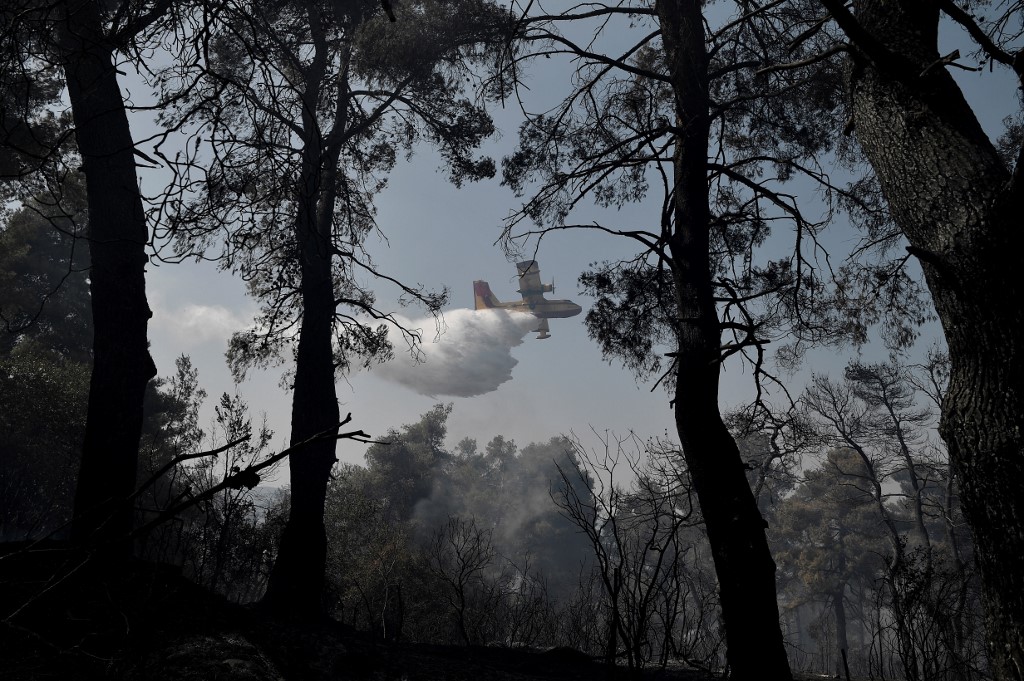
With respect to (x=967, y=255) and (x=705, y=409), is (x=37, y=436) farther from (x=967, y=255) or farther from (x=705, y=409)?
(x=967, y=255)

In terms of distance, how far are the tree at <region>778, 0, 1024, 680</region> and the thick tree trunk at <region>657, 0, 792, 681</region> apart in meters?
1.48

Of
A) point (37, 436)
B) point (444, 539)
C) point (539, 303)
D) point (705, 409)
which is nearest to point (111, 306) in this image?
point (705, 409)

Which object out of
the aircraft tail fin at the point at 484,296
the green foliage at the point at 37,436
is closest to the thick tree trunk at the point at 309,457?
the green foliage at the point at 37,436

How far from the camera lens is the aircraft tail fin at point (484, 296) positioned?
253 feet

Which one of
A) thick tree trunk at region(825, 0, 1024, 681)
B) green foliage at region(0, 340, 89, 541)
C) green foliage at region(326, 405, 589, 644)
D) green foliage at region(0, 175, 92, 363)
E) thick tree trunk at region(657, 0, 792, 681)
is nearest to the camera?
thick tree trunk at region(825, 0, 1024, 681)

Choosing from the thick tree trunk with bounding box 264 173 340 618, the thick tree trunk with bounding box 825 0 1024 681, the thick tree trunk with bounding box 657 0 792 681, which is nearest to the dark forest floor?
the thick tree trunk with bounding box 264 173 340 618

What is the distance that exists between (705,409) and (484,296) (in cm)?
7328

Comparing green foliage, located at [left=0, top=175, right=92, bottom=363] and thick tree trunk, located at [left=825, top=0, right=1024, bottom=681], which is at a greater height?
green foliage, located at [left=0, top=175, right=92, bottom=363]

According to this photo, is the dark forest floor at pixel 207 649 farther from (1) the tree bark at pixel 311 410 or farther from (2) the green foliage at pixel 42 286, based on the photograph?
(2) the green foliage at pixel 42 286

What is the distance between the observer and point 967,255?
2576 mm

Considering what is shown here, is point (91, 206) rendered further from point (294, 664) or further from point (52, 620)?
point (294, 664)

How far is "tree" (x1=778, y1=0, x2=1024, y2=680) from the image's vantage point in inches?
94.7

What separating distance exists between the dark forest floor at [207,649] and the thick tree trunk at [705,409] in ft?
2.57

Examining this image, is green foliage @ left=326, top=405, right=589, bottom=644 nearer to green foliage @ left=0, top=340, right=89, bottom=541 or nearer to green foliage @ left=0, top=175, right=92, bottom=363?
green foliage @ left=0, top=340, right=89, bottom=541
